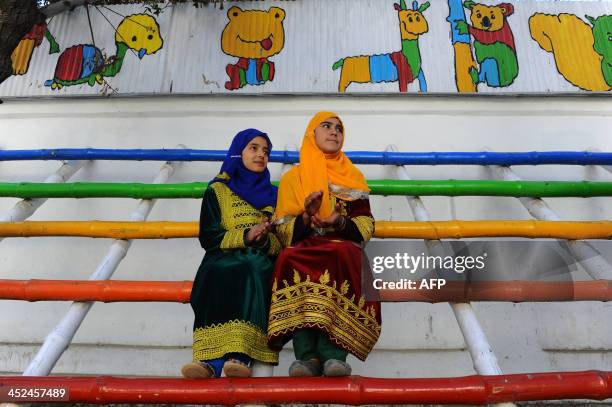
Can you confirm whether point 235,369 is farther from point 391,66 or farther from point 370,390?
point 391,66

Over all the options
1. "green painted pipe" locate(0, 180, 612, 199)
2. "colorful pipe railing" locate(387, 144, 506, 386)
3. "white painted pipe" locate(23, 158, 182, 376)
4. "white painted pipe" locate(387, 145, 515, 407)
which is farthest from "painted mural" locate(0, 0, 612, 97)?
"white painted pipe" locate(387, 145, 515, 407)

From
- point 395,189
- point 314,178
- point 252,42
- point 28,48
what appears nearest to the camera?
point 314,178

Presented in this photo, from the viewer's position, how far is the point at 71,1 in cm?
369

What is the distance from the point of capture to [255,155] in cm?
226

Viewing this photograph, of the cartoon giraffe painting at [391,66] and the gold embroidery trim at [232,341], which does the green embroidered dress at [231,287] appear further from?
the cartoon giraffe painting at [391,66]

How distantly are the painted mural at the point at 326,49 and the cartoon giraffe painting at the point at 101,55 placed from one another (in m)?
0.01

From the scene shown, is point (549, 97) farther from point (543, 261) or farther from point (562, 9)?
point (543, 261)

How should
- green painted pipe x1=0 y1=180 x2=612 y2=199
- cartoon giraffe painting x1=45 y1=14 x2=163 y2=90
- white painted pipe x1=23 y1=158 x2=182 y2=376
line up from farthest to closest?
cartoon giraffe painting x1=45 y1=14 x2=163 y2=90, green painted pipe x1=0 y1=180 x2=612 y2=199, white painted pipe x1=23 y1=158 x2=182 y2=376

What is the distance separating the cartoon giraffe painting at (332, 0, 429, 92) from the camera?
3.90 meters

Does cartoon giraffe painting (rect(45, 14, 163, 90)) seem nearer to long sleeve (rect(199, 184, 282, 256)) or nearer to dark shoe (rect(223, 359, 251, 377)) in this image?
long sleeve (rect(199, 184, 282, 256))

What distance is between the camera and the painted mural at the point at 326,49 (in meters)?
3.90

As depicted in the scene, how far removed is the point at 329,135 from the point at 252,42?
220cm

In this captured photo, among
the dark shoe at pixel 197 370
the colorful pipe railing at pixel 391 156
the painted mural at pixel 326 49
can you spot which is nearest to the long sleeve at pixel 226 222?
the dark shoe at pixel 197 370

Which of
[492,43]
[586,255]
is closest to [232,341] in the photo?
[586,255]
